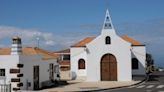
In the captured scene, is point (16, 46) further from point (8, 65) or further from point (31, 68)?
point (31, 68)

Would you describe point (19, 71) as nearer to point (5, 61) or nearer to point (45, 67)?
point (5, 61)

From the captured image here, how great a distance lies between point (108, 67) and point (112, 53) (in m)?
1.60

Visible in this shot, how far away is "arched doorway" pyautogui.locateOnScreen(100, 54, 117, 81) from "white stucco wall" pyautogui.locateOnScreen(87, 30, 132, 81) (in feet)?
1.18

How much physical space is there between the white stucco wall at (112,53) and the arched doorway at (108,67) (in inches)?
14.1

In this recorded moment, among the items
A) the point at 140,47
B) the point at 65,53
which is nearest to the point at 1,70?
the point at 140,47

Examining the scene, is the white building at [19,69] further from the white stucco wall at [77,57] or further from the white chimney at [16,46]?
the white stucco wall at [77,57]

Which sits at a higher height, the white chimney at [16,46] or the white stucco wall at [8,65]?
the white chimney at [16,46]

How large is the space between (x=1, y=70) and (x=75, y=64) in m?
22.5

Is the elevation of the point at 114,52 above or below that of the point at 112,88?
above

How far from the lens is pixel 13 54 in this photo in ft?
105

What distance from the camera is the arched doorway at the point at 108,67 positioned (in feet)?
151

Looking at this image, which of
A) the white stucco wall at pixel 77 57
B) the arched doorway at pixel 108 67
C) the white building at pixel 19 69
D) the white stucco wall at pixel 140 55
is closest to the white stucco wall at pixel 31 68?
the white building at pixel 19 69

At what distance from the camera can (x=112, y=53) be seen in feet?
152

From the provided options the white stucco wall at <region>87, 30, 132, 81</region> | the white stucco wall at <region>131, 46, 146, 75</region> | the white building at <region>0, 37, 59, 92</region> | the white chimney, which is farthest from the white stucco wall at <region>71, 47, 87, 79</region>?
the white chimney
